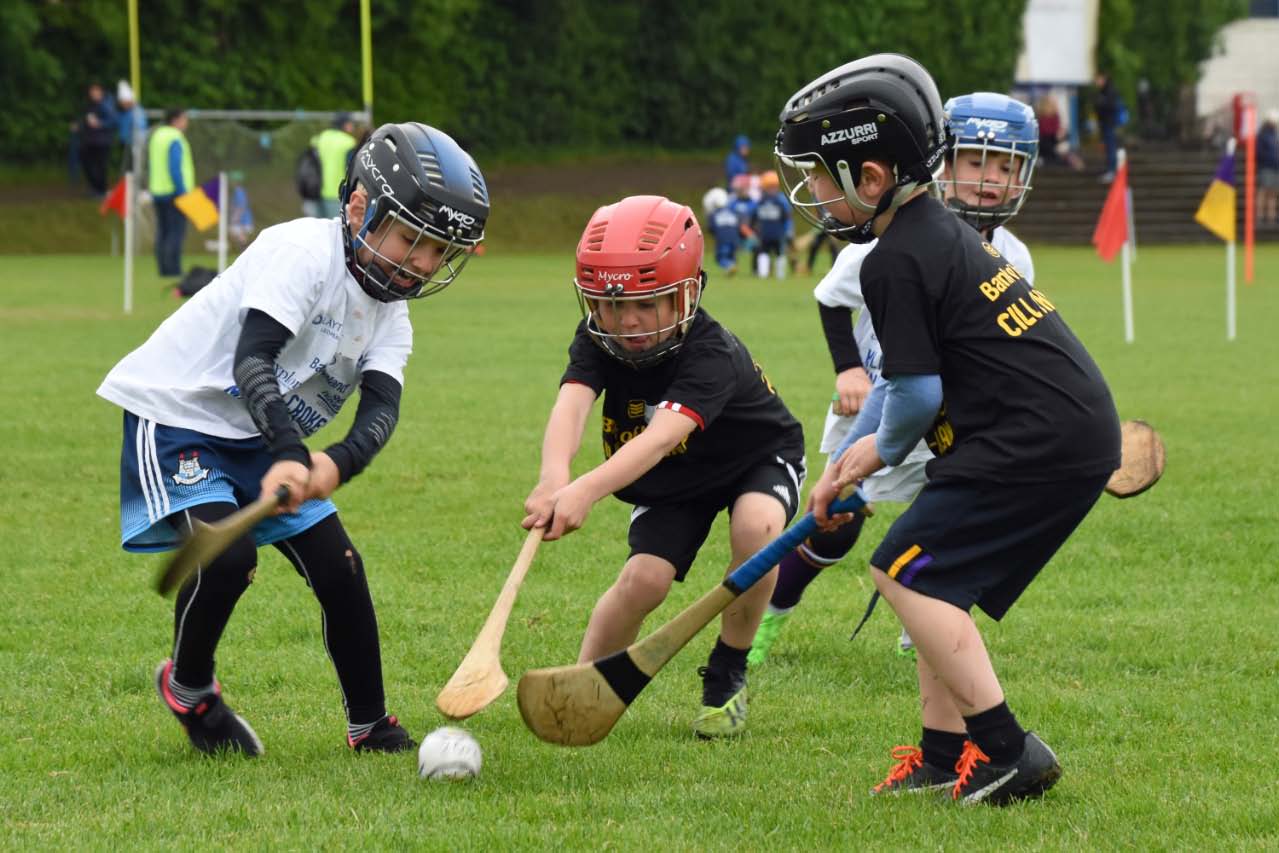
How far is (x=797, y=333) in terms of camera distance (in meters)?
16.0

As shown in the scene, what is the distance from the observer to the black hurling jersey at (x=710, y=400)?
178 inches

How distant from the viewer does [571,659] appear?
535cm

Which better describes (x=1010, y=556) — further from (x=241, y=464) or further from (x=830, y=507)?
(x=241, y=464)

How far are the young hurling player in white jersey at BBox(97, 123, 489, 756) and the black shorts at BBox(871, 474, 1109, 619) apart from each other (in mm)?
1251

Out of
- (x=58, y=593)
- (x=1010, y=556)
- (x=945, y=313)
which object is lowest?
(x=58, y=593)

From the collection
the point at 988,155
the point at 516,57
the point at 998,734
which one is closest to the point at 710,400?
the point at 998,734

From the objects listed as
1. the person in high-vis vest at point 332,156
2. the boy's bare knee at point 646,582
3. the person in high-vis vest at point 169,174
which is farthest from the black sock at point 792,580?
the person in high-vis vest at point 332,156

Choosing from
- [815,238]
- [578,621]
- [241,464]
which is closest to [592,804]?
[241,464]

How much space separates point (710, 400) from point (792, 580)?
4.28ft

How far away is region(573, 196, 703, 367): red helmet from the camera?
4340 millimetres

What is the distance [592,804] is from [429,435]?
20.1 ft

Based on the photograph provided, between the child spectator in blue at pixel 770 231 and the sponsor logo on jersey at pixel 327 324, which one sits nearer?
the sponsor logo on jersey at pixel 327 324

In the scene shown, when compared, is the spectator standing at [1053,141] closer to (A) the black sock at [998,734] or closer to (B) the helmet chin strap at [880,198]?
(B) the helmet chin strap at [880,198]

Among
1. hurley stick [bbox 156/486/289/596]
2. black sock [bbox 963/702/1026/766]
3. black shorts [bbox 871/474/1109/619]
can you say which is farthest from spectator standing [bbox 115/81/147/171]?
black sock [bbox 963/702/1026/766]
